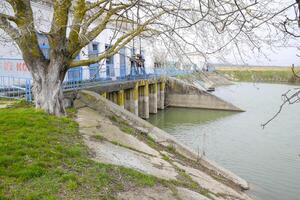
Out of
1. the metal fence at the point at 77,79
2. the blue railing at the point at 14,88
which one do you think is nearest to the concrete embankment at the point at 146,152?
the metal fence at the point at 77,79

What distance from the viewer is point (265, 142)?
53.5ft

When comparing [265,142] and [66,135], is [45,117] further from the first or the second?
[265,142]

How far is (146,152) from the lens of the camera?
891 centimetres

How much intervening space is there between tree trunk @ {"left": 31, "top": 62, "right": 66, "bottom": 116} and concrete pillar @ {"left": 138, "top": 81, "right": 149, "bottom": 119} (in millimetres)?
15499

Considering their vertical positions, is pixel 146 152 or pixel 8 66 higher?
pixel 8 66

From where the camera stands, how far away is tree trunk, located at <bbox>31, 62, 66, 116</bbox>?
8719 mm

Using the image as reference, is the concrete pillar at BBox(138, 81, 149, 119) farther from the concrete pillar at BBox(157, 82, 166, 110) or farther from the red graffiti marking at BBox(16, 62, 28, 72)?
the red graffiti marking at BBox(16, 62, 28, 72)

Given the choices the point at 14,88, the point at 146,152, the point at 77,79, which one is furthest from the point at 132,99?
the point at 146,152

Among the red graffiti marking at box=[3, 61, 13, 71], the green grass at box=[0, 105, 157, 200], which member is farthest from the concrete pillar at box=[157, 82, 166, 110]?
the green grass at box=[0, 105, 157, 200]

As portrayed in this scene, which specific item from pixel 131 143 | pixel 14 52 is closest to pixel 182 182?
pixel 131 143

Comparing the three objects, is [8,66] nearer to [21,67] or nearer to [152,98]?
[21,67]

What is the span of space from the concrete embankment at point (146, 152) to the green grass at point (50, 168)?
0.48m

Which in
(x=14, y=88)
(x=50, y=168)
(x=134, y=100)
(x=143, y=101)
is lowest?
(x=143, y=101)

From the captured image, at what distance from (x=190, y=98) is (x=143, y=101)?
5.88 meters
